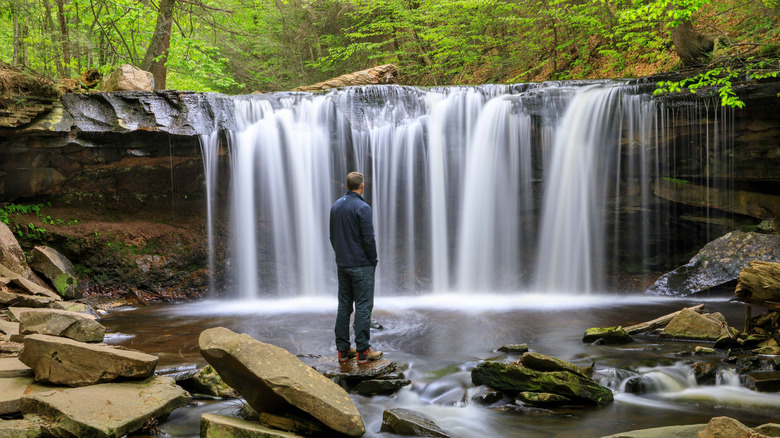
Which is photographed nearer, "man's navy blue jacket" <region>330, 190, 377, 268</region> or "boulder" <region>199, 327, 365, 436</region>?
"boulder" <region>199, 327, 365, 436</region>

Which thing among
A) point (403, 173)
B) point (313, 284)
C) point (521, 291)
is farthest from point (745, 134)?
point (313, 284)

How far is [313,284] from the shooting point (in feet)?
36.6

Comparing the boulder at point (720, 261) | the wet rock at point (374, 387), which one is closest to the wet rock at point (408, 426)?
the wet rock at point (374, 387)

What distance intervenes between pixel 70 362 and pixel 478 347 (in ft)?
13.7

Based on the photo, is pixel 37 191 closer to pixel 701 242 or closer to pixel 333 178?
pixel 333 178

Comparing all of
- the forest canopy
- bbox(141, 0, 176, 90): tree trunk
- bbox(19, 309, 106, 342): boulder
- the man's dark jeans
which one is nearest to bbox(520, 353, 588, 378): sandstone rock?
the man's dark jeans

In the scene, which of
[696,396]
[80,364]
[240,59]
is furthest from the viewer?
[240,59]

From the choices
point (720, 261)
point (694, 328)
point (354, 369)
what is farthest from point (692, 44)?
point (354, 369)

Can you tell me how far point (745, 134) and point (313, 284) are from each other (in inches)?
347

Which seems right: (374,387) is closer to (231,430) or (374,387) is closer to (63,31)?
(231,430)

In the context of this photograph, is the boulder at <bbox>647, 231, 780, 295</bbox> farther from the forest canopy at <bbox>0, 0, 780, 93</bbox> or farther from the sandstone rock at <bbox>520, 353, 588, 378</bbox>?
the sandstone rock at <bbox>520, 353, 588, 378</bbox>

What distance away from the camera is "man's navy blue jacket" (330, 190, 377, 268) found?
5105 mm

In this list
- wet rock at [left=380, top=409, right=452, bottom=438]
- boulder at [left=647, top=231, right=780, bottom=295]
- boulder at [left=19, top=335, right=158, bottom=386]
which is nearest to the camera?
wet rock at [left=380, top=409, right=452, bottom=438]

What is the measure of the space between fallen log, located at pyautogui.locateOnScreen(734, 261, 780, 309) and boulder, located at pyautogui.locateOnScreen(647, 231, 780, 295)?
4.63m
